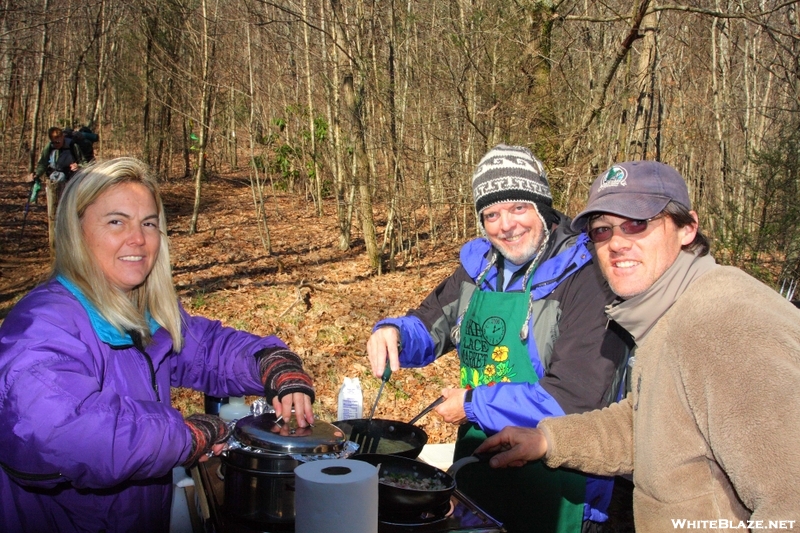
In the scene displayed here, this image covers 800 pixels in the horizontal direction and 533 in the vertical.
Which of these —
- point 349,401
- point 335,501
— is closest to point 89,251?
point 335,501

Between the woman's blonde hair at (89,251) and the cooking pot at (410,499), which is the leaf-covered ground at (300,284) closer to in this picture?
the cooking pot at (410,499)

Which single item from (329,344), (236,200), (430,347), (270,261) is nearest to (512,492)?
(430,347)

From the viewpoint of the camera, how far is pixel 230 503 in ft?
6.51

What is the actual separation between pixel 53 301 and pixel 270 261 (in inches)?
401

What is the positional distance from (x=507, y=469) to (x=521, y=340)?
0.53 m

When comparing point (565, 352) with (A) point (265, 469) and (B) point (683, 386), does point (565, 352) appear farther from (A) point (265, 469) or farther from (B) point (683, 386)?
(A) point (265, 469)

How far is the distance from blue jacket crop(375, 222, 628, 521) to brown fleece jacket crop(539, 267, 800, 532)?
17.2 inches

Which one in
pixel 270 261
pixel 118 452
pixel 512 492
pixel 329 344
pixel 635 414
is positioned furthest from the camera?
pixel 270 261

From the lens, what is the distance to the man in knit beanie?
245cm

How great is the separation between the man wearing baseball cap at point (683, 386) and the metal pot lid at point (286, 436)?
58 centimetres

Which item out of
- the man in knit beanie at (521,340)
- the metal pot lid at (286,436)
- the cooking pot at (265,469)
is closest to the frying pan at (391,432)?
the man in knit beanie at (521,340)

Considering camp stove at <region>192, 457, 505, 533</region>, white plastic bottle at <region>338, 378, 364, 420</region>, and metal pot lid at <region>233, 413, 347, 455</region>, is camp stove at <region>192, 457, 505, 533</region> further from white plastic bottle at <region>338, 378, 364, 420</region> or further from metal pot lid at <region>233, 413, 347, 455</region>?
white plastic bottle at <region>338, 378, 364, 420</region>

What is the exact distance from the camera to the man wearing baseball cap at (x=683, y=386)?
1.44 metres

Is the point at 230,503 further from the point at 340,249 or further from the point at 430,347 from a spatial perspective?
the point at 340,249
